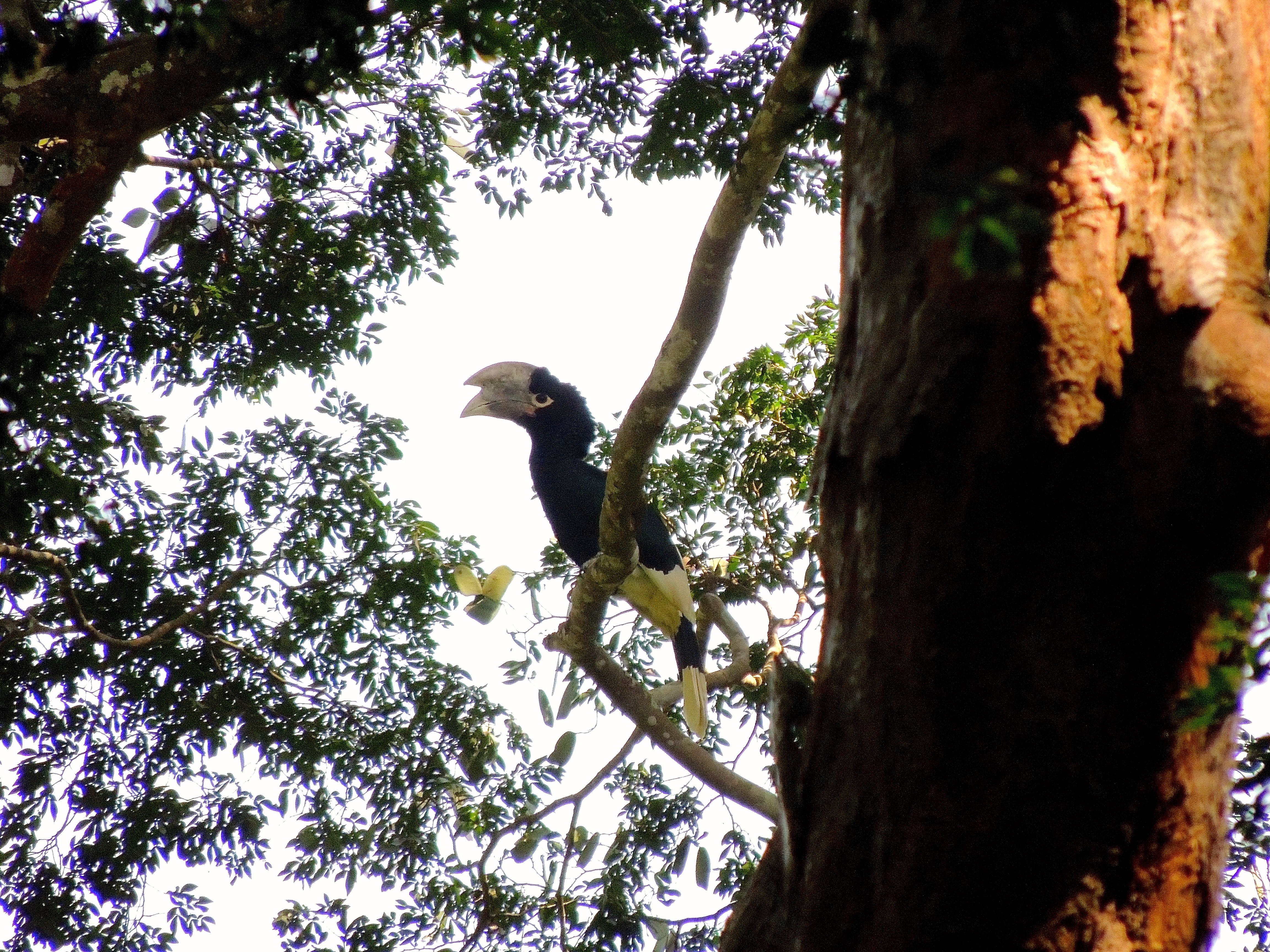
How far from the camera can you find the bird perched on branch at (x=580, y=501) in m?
4.70

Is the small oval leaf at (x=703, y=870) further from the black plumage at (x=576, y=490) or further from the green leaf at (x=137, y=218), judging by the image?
the green leaf at (x=137, y=218)

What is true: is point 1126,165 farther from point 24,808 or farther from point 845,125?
point 24,808

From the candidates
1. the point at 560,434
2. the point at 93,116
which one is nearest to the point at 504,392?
the point at 560,434

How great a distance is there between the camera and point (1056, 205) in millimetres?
1151

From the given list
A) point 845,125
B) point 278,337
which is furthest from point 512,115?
point 845,125

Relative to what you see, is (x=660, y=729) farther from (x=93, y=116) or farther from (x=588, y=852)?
(x=93, y=116)

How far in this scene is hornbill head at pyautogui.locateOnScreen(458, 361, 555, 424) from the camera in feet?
19.1

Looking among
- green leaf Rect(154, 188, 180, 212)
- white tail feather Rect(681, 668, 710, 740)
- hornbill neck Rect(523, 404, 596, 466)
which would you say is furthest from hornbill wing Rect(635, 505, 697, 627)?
green leaf Rect(154, 188, 180, 212)

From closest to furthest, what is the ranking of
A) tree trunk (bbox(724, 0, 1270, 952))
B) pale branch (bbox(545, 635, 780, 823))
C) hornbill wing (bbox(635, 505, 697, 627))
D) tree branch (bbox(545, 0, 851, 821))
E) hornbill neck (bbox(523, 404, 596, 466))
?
tree trunk (bbox(724, 0, 1270, 952)), tree branch (bbox(545, 0, 851, 821)), pale branch (bbox(545, 635, 780, 823)), hornbill wing (bbox(635, 505, 697, 627)), hornbill neck (bbox(523, 404, 596, 466))

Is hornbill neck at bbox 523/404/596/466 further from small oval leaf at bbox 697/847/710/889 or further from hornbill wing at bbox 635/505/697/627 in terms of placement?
small oval leaf at bbox 697/847/710/889

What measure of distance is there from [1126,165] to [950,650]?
55cm

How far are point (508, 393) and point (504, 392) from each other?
2cm

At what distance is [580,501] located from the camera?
515 cm

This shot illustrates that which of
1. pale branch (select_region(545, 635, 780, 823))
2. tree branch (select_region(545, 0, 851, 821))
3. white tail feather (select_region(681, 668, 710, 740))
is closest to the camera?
tree branch (select_region(545, 0, 851, 821))
